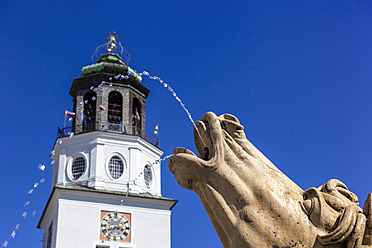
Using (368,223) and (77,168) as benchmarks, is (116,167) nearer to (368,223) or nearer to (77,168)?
(77,168)

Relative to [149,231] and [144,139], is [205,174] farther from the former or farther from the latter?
[144,139]

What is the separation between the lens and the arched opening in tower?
47069mm

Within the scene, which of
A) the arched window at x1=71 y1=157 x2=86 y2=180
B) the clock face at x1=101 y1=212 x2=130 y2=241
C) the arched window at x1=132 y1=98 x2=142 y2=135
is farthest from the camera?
the arched window at x1=132 y1=98 x2=142 y2=135

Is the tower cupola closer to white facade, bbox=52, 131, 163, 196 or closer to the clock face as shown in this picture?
white facade, bbox=52, 131, 163, 196

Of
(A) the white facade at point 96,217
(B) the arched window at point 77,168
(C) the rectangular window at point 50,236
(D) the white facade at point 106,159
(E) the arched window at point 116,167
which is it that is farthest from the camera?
(E) the arched window at point 116,167

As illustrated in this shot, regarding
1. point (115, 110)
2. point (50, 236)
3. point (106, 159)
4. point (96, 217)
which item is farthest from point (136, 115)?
point (50, 236)

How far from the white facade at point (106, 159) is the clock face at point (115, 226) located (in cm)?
226

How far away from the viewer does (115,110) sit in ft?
155

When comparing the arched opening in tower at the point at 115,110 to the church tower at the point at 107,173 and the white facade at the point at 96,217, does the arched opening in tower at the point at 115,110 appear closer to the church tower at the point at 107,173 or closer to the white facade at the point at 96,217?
the church tower at the point at 107,173

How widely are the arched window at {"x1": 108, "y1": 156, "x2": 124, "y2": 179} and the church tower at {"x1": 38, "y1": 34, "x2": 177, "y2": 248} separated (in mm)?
70

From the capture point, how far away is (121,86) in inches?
1864

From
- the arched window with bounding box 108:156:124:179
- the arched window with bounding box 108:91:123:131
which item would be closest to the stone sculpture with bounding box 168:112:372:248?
the arched window with bounding box 108:156:124:179

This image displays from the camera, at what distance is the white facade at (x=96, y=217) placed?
41.5 meters

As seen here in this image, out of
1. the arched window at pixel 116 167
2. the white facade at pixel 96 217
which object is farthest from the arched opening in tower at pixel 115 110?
the white facade at pixel 96 217
